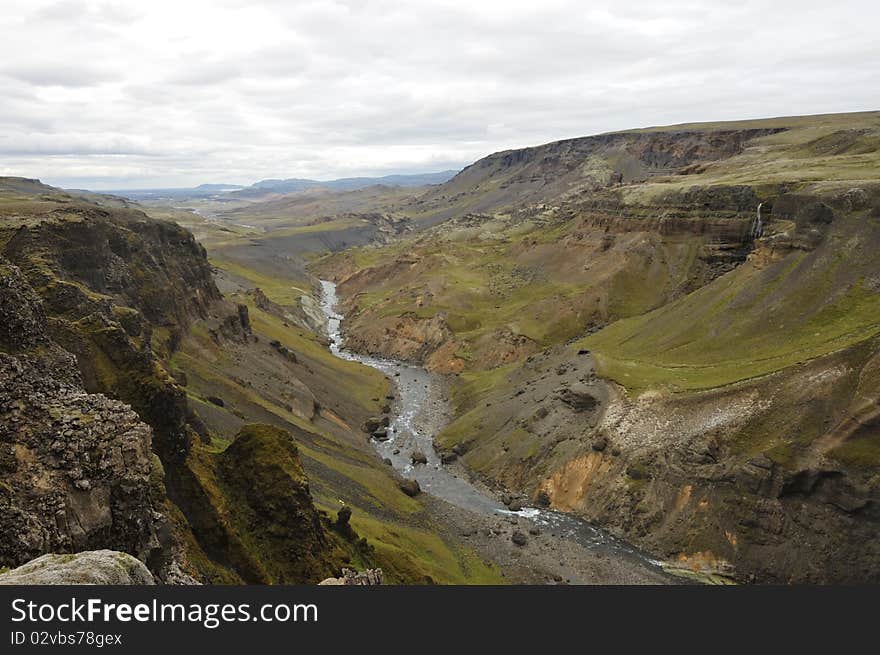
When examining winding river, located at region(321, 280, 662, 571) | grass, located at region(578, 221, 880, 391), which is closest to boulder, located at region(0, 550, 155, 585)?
winding river, located at region(321, 280, 662, 571)

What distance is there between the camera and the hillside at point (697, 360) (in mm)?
41906

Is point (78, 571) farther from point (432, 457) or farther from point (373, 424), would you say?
point (373, 424)

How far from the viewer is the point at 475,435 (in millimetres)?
66062

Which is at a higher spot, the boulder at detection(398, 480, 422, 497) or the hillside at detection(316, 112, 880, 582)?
the hillside at detection(316, 112, 880, 582)

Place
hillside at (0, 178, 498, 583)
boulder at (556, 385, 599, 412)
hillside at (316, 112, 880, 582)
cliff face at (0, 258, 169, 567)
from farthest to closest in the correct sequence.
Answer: boulder at (556, 385, 599, 412)
hillside at (316, 112, 880, 582)
hillside at (0, 178, 498, 583)
cliff face at (0, 258, 169, 567)

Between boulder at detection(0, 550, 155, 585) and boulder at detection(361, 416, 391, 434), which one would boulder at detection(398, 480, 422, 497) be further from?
boulder at detection(0, 550, 155, 585)

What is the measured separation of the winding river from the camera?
48.7m

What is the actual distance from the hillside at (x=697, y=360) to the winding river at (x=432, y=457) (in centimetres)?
172

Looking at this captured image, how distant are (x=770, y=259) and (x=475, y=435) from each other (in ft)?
138

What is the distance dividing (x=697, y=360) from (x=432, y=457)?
31.0 meters

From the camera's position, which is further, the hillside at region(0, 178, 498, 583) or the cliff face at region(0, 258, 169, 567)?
the hillside at region(0, 178, 498, 583)

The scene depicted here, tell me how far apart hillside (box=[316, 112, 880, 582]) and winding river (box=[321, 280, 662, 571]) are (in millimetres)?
1724

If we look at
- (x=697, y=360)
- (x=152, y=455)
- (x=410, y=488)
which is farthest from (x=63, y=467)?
(x=697, y=360)

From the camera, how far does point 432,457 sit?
66.0m
